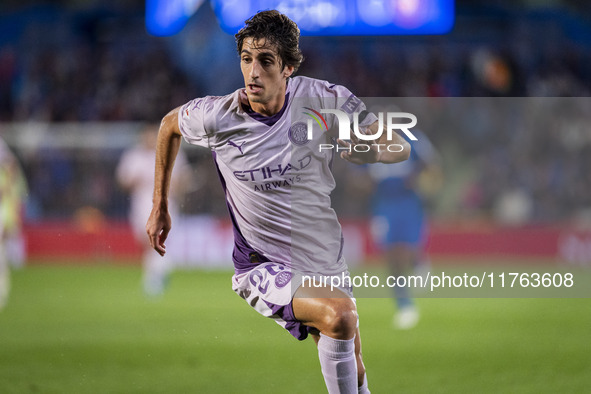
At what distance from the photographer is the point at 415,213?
9.30 metres

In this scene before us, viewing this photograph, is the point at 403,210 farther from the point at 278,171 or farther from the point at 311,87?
the point at 278,171

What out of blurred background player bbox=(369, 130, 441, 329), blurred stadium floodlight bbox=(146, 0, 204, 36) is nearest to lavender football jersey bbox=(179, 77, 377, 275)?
blurred background player bbox=(369, 130, 441, 329)

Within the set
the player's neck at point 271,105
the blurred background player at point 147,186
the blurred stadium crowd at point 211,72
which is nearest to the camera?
the player's neck at point 271,105

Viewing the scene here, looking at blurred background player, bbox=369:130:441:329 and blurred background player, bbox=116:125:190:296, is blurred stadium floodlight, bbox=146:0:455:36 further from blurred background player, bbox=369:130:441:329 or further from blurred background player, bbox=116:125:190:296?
blurred background player, bbox=369:130:441:329

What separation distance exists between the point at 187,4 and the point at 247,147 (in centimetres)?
1419

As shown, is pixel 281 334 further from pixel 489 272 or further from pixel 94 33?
pixel 94 33

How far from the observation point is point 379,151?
4.21 meters

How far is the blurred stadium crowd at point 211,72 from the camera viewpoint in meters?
14.8

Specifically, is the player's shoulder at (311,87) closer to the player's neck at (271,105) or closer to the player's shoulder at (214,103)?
the player's neck at (271,105)

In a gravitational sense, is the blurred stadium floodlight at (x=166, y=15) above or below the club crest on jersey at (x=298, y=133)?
above

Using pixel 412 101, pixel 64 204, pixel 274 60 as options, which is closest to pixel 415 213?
pixel 274 60

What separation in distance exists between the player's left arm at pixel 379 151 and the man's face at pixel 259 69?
1.48 ft

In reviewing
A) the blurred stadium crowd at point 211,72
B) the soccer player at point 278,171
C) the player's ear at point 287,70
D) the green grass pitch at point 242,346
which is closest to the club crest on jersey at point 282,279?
the soccer player at point 278,171

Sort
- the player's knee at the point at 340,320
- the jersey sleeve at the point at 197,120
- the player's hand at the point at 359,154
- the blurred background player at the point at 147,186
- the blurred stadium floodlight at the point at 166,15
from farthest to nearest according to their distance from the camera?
the blurred stadium floodlight at the point at 166,15, the blurred background player at the point at 147,186, the jersey sleeve at the point at 197,120, the player's hand at the point at 359,154, the player's knee at the point at 340,320
